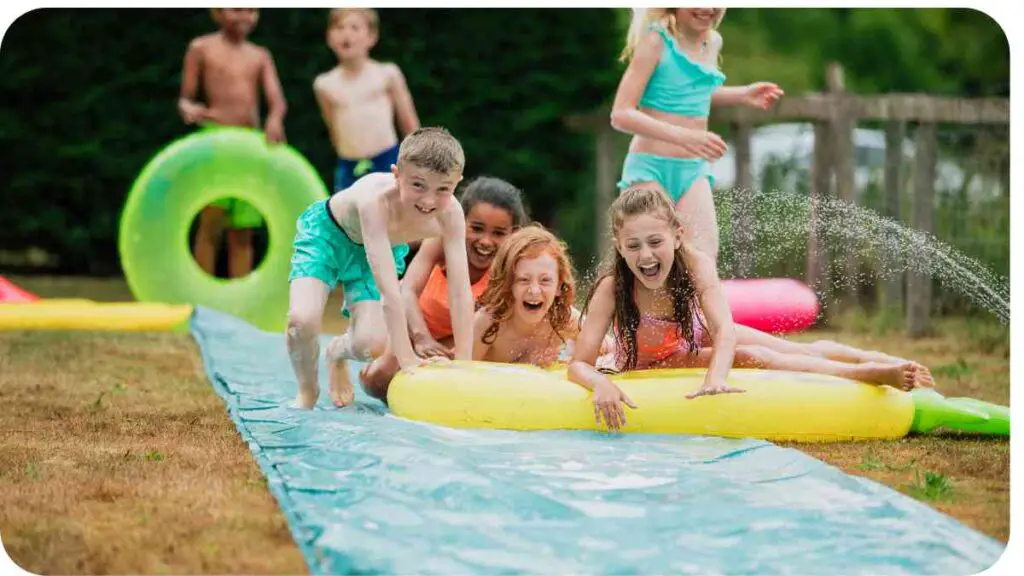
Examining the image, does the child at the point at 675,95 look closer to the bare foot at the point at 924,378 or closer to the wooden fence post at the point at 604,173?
the bare foot at the point at 924,378

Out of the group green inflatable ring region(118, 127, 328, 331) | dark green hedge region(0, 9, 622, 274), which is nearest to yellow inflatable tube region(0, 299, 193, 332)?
green inflatable ring region(118, 127, 328, 331)

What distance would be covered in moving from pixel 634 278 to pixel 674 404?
18.6 inches

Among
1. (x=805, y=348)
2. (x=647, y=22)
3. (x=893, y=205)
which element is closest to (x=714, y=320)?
(x=805, y=348)

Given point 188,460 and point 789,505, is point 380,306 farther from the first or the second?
point 789,505

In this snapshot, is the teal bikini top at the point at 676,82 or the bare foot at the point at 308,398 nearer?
the bare foot at the point at 308,398

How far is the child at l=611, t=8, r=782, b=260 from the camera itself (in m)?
4.81

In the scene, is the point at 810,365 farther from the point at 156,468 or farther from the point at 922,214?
the point at 922,214

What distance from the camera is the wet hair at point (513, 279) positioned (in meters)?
4.37

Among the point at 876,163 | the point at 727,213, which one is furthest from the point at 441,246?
the point at 876,163

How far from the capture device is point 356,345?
4426 mm

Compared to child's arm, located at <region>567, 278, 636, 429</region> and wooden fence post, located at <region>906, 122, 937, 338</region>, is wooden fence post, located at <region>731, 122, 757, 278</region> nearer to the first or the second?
wooden fence post, located at <region>906, 122, 937, 338</region>

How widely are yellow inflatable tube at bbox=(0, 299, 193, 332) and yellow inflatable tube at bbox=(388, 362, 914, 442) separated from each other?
2.81m

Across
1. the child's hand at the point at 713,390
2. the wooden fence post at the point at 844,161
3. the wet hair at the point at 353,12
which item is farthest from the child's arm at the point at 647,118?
the wooden fence post at the point at 844,161

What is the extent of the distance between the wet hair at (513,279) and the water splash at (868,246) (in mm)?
2356
